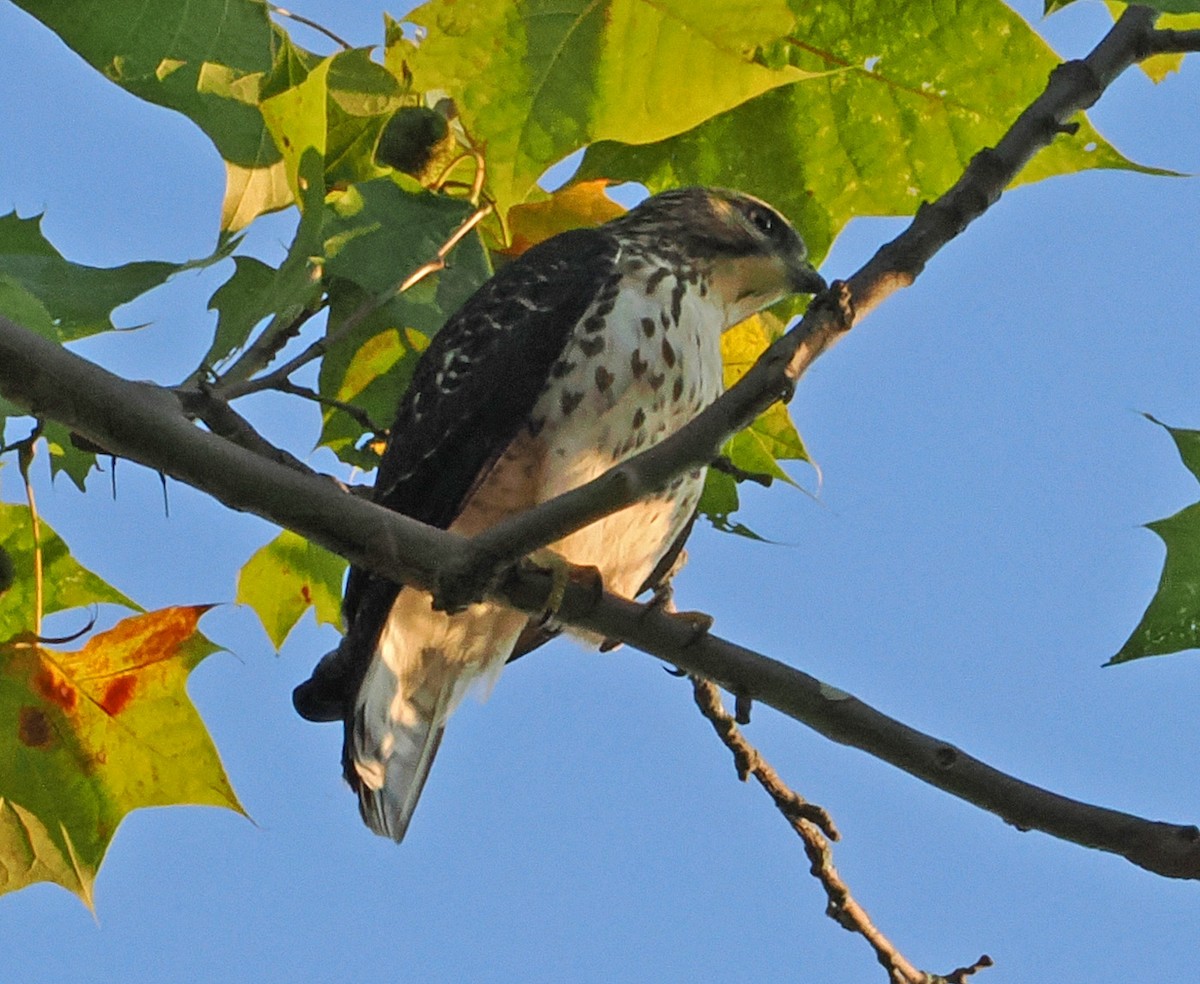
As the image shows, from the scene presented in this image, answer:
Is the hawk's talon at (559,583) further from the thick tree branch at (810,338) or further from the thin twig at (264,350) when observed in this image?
the thin twig at (264,350)

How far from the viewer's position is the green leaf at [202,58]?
312 centimetres

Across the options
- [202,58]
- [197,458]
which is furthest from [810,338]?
[202,58]

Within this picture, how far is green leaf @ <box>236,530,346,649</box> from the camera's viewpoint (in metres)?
4.39

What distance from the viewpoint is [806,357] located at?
2.52 m

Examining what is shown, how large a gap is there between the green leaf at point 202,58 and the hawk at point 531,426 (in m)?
0.95

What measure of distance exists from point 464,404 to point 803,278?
1075 mm

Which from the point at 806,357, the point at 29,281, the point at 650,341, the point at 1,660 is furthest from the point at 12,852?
the point at 806,357

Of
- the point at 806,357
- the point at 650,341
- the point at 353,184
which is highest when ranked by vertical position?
the point at 650,341

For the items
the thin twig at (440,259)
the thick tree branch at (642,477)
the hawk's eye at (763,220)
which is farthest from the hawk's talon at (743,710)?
the hawk's eye at (763,220)

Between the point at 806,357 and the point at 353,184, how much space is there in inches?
46.6

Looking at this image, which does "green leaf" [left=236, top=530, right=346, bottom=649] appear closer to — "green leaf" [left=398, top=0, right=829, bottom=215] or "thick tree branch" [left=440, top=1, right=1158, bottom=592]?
"green leaf" [left=398, top=0, right=829, bottom=215]

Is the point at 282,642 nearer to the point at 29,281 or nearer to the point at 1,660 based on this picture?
the point at 1,660

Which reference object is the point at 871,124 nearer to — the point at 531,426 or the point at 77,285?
the point at 531,426

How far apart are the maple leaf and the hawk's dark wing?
1.19 feet
